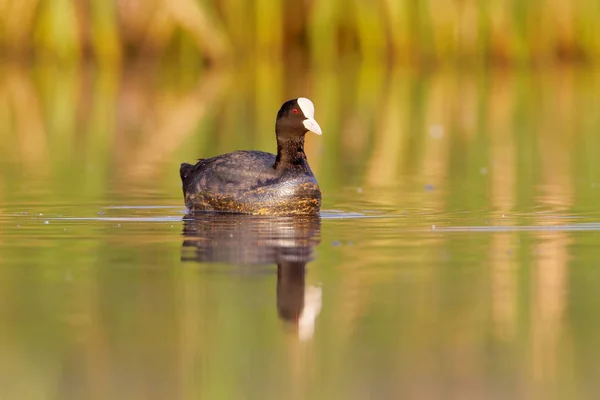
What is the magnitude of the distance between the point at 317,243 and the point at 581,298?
2.31 meters

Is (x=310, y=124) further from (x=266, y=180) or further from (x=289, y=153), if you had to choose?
(x=266, y=180)

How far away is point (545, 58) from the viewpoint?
94.8 ft

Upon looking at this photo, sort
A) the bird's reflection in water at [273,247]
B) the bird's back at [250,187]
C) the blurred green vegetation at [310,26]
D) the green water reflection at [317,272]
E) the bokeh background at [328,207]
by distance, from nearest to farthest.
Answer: the green water reflection at [317,272], the bokeh background at [328,207], the bird's reflection in water at [273,247], the bird's back at [250,187], the blurred green vegetation at [310,26]

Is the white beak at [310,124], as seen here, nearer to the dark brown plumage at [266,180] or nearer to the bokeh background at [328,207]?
the dark brown plumage at [266,180]

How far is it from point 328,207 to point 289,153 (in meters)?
0.45

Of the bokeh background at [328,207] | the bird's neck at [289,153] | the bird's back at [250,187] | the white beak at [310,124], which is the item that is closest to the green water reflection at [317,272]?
the bokeh background at [328,207]

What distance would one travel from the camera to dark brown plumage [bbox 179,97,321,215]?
32.3 ft

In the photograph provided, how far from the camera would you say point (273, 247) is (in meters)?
8.02

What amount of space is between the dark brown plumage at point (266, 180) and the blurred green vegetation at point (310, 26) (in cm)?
1234

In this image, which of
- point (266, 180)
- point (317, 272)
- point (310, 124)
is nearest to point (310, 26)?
point (310, 124)

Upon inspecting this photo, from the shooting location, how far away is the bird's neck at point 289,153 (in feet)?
33.5

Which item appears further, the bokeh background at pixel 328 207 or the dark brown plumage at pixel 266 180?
the dark brown plumage at pixel 266 180

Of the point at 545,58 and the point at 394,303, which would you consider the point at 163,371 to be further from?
the point at 545,58

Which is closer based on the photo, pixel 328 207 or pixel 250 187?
pixel 250 187
